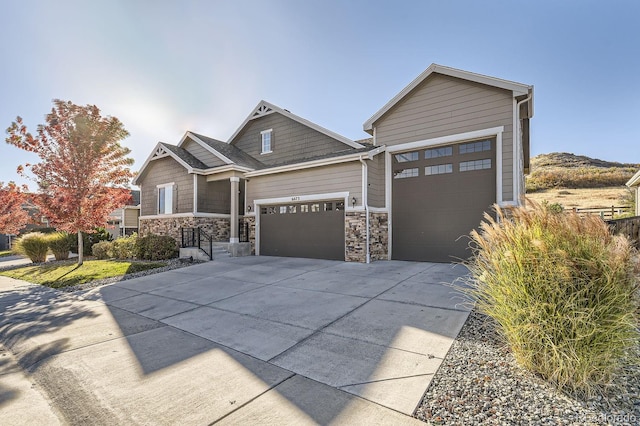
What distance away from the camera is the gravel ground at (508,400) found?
2.31m

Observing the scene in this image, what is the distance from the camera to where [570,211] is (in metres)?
2.95

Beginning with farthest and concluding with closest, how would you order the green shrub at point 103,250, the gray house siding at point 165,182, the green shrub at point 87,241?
the green shrub at point 87,241, the gray house siding at point 165,182, the green shrub at point 103,250

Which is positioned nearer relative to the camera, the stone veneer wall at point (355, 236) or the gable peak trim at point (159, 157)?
the stone veneer wall at point (355, 236)

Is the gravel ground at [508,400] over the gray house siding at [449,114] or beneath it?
beneath

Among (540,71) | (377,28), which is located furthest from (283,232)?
(540,71)

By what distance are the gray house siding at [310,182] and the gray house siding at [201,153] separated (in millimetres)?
2224

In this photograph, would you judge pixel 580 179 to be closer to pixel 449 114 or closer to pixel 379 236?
pixel 449 114

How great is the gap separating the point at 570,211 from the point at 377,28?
10043mm

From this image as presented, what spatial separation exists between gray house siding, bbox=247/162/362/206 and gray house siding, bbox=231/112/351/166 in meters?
1.72

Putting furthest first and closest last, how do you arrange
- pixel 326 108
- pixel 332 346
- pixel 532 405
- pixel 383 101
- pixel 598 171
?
pixel 598 171
pixel 326 108
pixel 383 101
pixel 332 346
pixel 532 405

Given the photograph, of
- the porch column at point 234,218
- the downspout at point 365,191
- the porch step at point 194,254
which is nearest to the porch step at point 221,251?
the porch step at point 194,254

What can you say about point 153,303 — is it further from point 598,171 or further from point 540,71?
point 598,171

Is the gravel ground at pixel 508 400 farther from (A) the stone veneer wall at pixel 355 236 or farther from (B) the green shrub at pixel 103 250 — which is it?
(B) the green shrub at pixel 103 250

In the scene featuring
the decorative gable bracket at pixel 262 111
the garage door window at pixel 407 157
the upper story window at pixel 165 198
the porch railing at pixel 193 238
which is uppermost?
the decorative gable bracket at pixel 262 111
